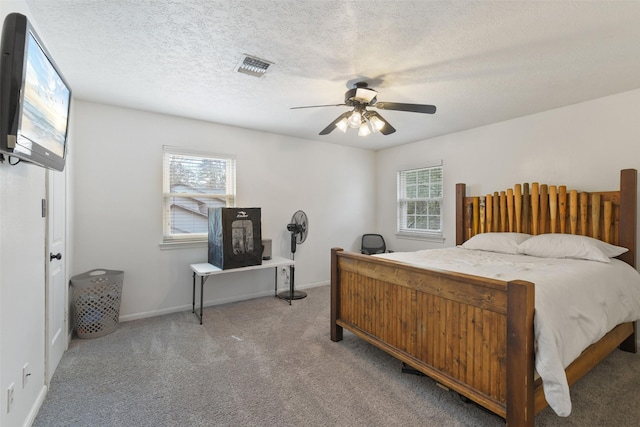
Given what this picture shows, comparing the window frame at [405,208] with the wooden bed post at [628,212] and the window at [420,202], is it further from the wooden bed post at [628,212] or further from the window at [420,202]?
the wooden bed post at [628,212]

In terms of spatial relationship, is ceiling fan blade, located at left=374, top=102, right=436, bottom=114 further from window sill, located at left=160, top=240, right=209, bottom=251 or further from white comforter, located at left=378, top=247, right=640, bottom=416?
window sill, located at left=160, top=240, right=209, bottom=251

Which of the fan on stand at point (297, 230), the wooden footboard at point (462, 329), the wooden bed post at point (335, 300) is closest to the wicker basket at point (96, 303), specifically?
the fan on stand at point (297, 230)

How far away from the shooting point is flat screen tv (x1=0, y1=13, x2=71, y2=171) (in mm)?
1221

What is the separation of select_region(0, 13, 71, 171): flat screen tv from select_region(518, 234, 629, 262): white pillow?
389 cm

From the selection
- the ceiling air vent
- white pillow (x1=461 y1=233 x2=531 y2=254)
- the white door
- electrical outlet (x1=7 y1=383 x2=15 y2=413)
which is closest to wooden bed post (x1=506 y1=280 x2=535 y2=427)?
white pillow (x1=461 y1=233 x2=531 y2=254)

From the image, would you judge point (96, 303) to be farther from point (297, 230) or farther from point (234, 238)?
point (297, 230)

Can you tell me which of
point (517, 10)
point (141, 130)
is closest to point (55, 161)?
point (141, 130)

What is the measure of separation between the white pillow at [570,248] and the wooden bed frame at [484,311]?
0.24m

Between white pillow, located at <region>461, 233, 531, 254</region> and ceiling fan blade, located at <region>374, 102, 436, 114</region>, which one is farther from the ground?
ceiling fan blade, located at <region>374, 102, 436, 114</region>

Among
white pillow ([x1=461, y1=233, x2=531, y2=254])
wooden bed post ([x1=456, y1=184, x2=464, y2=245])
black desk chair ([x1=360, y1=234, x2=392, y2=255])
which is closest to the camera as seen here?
white pillow ([x1=461, y1=233, x2=531, y2=254])

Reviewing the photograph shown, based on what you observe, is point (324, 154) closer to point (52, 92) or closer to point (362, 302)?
point (362, 302)

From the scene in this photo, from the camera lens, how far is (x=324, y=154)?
16.4 feet

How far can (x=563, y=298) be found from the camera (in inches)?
68.7

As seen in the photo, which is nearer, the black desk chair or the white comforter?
the white comforter
